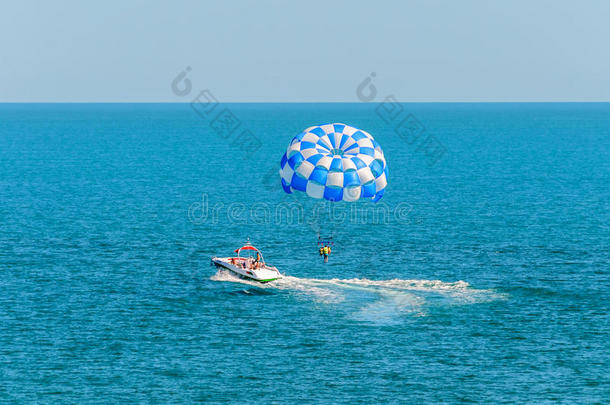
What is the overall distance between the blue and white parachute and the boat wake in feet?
32.1

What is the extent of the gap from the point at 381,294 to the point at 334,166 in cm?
1389

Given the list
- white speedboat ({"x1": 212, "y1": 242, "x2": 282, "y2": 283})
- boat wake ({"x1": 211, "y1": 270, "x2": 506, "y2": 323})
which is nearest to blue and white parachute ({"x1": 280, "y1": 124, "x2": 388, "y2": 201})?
white speedboat ({"x1": 212, "y1": 242, "x2": 282, "y2": 283})

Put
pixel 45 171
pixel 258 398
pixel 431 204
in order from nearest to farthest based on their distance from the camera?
pixel 258 398, pixel 431 204, pixel 45 171

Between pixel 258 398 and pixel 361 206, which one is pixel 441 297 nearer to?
pixel 258 398

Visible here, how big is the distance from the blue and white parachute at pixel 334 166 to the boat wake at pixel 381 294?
9.78m

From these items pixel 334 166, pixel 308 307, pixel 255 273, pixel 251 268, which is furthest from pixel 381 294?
pixel 334 166

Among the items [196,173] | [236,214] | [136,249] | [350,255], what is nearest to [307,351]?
[350,255]

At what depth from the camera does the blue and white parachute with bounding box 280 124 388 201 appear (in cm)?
7475

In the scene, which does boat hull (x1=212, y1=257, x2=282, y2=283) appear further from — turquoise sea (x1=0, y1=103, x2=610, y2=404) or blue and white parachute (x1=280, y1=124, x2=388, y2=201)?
blue and white parachute (x1=280, y1=124, x2=388, y2=201)

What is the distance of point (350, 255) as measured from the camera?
99.2 meters

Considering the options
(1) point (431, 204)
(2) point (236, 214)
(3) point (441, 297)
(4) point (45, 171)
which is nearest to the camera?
(3) point (441, 297)

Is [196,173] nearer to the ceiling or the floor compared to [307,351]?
nearer to the ceiling

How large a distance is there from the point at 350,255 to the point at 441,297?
21207 millimetres

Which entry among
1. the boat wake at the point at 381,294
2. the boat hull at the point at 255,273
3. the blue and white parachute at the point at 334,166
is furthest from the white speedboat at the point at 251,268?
the blue and white parachute at the point at 334,166
